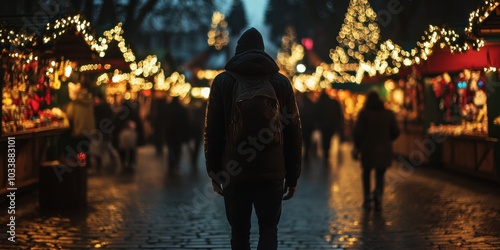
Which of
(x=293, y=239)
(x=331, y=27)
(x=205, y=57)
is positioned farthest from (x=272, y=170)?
(x=205, y=57)

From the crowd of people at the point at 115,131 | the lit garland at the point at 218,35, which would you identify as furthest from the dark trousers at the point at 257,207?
the lit garland at the point at 218,35

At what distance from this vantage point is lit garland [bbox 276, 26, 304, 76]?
182 ft

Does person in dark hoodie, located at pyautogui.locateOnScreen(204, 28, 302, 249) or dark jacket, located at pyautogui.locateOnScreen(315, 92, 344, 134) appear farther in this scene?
dark jacket, located at pyautogui.locateOnScreen(315, 92, 344, 134)

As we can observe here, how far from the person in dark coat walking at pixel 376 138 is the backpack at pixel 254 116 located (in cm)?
596

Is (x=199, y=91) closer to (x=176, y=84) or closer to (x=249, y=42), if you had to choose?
(x=176, y=84)

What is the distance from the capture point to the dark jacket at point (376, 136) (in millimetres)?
11641

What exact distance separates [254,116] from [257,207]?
64 cm

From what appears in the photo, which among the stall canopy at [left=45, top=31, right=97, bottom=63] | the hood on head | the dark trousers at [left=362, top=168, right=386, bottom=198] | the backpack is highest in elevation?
the stall canopy at [left=45, top=31, right=97, bottom=63]

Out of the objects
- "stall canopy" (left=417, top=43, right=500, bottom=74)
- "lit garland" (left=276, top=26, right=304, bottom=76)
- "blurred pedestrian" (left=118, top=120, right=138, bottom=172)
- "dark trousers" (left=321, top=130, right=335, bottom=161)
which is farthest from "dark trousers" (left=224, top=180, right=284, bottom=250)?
"lit garland" (left=276, top=26, right=304, bottom=76)

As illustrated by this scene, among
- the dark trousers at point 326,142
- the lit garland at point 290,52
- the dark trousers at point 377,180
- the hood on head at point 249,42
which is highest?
the lit garland at point 290,52

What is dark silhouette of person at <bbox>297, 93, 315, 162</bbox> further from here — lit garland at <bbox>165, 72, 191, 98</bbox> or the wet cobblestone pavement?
lit garland at <bbox>165, 72, 191, 98</bbox>

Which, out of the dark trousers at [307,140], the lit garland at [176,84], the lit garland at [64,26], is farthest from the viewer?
the lit garland at [176,84]

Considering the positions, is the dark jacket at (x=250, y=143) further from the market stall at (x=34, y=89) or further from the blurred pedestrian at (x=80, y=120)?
the blurred pedestrian at (x=80, y=120)

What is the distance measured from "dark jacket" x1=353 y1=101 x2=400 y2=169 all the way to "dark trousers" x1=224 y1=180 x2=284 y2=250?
587 centimetres
